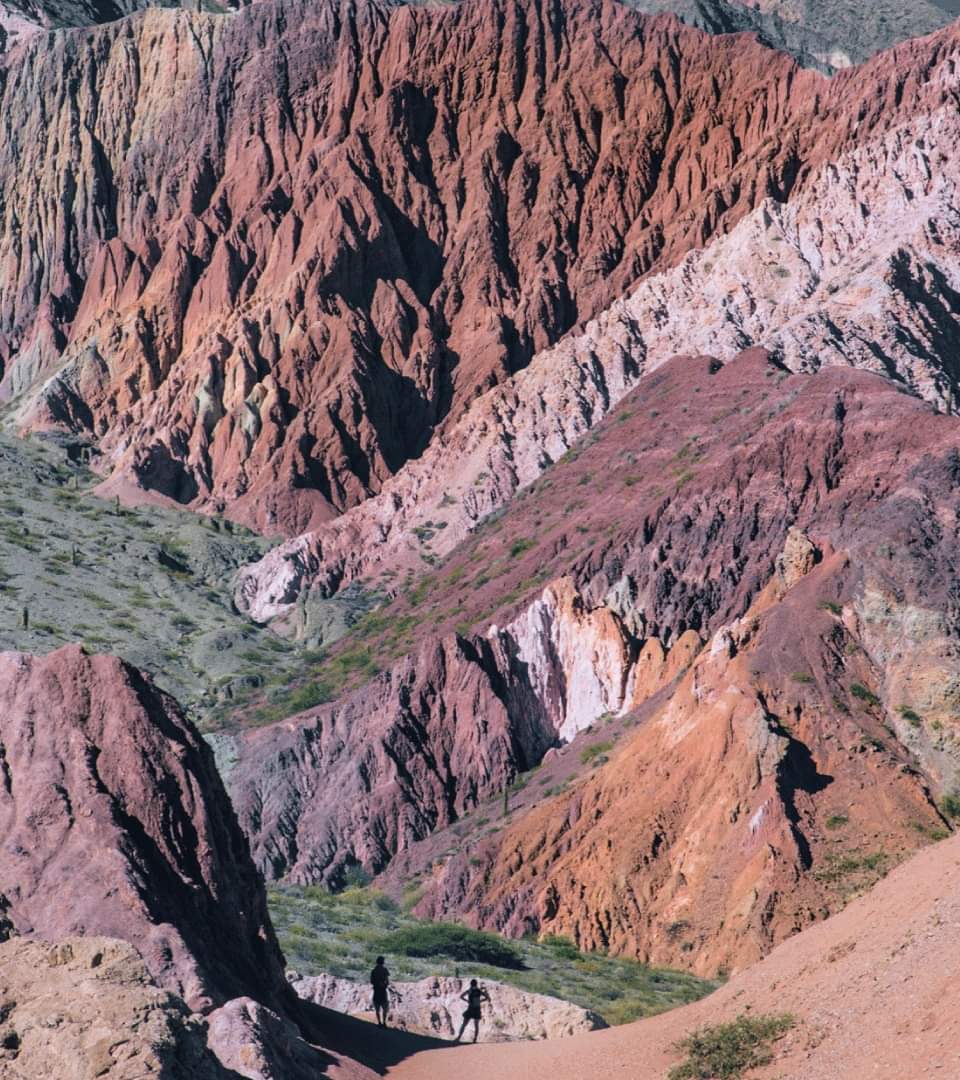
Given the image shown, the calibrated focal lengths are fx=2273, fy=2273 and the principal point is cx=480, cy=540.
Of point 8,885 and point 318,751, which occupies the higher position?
point 318,751

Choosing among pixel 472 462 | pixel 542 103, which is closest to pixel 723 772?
pixel 472 462

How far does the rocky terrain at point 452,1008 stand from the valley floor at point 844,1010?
5965mm

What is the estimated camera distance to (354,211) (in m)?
144

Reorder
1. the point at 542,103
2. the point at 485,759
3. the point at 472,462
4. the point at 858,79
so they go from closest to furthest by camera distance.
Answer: the point at 485,759
the point at 472,462
the point at 858,79
the point at 542,103

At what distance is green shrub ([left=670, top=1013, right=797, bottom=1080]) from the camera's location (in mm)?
27266

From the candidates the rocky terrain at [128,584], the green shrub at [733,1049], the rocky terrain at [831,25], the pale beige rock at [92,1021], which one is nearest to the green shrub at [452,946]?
the green shrub at [733,1049]

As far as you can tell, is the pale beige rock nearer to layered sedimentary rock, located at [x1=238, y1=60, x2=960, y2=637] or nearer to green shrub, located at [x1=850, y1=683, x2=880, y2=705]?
green shrub, located at [x1=850, y1=683, x2=880, y2=705]

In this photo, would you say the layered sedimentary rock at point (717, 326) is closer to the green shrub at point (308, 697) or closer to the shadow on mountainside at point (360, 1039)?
the green shrub at point (308, 697)

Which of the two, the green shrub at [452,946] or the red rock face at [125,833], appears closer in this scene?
the red rock face at [125,833]

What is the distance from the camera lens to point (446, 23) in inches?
6048

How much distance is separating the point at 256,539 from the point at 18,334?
38.3m

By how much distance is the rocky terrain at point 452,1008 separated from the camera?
40094 mm

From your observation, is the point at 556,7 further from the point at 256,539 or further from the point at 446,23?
the point at 256,539

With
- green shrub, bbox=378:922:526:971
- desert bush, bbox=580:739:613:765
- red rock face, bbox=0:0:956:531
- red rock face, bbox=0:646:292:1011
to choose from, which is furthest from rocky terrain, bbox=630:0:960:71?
red rock face, bbox=0:646:292:1011
